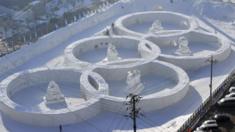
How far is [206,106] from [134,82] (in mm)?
6711

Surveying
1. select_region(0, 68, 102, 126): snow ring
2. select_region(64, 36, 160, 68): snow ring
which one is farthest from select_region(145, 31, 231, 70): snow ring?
select_region(0, 68, 102, 126): snow ring

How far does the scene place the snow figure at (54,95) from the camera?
3678 cm

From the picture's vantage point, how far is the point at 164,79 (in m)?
41.9

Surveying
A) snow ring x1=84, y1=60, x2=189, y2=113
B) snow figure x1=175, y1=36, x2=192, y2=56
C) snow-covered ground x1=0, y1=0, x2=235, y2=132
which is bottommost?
snow-covered ground x1=0, y1=0, x2=235, y2=132

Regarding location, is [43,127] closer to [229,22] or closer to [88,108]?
[88,108]

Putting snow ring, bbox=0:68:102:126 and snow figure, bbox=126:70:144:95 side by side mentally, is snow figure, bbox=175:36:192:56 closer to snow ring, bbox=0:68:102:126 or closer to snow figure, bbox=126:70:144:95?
snow figure, bbox=126:70:144:95

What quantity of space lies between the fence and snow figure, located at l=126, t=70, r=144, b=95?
19.1 feet

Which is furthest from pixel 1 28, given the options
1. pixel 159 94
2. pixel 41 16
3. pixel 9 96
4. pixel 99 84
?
pixel 159 94

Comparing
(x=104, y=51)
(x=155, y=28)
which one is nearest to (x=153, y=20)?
(x=155, y=28)

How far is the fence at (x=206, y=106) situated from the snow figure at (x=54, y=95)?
34.9ft

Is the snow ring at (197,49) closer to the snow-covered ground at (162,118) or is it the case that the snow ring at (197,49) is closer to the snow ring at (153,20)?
the snow-covered ground at (162,118)

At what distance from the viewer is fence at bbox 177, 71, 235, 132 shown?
31.9 meters

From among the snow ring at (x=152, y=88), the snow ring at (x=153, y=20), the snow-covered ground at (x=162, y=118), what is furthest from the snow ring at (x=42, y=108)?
the snow ring at (x=153, y=20)

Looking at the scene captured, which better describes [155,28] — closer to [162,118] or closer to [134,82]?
[134,82]
